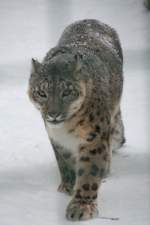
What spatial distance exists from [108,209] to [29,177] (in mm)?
691

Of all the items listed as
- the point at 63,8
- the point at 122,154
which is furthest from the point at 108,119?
the point at 63,8

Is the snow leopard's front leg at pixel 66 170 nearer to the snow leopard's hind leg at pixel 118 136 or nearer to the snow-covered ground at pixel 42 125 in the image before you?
the snow-covered ground at pixel 42 125

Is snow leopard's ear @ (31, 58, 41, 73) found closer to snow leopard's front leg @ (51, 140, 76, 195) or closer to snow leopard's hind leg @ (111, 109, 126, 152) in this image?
snow leopard's front leg @ (51, 140, 76, 195)

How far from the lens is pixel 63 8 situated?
8.91 meters

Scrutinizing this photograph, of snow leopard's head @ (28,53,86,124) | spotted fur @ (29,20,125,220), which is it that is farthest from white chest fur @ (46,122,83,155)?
snow leopard's head @ (28,53,86,124)

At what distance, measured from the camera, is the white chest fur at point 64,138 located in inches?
187

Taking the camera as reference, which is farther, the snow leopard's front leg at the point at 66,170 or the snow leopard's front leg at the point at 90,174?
the snow leopard's front leg at the point at 66,170

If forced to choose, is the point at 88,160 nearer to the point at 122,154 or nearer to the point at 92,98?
the point at 92,98

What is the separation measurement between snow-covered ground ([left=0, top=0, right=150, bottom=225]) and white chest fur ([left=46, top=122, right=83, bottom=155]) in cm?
32

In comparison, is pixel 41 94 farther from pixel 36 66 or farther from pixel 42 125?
pixel 42 125

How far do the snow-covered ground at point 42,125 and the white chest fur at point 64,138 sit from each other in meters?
0.32

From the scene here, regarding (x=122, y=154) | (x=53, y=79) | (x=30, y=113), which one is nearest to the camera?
(x=53, y=79)

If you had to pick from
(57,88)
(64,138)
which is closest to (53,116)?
(57,88)

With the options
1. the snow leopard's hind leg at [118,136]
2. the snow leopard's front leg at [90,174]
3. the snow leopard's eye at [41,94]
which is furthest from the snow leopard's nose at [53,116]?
the snow leopard's hind leg at [118,136]
